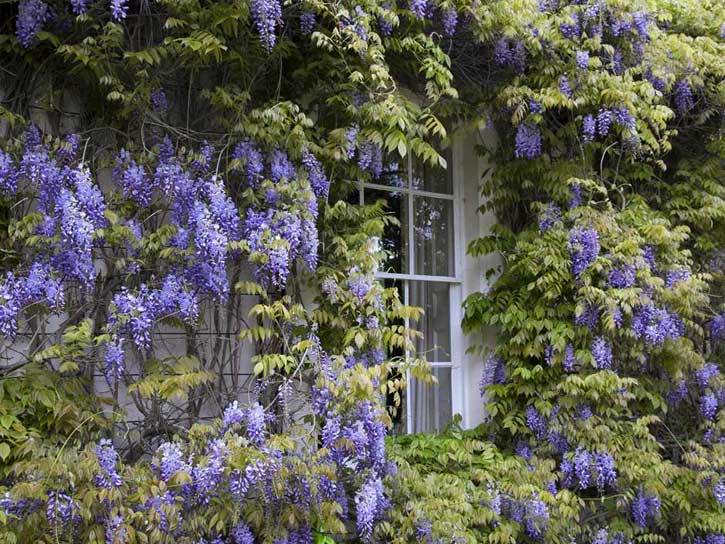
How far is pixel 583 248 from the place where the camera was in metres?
4.62

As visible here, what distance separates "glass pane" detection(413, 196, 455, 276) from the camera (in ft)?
16.4

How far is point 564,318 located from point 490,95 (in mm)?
1443

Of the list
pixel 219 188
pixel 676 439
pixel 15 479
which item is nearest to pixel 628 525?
pixel 676 439

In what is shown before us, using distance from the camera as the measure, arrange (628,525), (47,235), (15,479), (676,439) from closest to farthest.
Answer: (15,479) < (47,235) < (628,525) < (676,439)

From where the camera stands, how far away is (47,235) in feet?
10.6

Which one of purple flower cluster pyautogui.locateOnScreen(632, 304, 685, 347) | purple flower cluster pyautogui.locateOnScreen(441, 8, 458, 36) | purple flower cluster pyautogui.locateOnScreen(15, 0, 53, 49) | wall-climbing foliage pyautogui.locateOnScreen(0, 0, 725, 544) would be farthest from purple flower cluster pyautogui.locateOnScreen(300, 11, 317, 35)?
purple flower cluster pyautogui.locateOnScreen(632, 304, 685, 347)

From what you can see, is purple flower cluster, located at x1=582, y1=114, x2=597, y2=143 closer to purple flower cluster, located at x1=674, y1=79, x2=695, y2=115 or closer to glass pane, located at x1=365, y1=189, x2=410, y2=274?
purple flower cluster, located at x1=674, y1=79, x2=695, y2=115

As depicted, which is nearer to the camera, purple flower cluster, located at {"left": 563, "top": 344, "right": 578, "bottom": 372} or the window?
purple flower cluster, located at {"left": 563, "top": 344, "right": 578, "bottom": 372}

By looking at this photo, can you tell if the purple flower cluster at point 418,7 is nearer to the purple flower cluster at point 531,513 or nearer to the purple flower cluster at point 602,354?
the purple flower cluster at point 602,354

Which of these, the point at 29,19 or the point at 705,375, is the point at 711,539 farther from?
the point at 29,19

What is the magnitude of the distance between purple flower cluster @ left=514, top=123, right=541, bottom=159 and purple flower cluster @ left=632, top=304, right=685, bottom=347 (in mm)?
1144

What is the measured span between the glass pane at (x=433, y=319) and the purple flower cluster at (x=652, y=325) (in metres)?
1.15

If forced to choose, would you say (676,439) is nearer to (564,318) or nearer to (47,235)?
(564,318)

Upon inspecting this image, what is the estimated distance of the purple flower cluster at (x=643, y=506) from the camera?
179 inches
